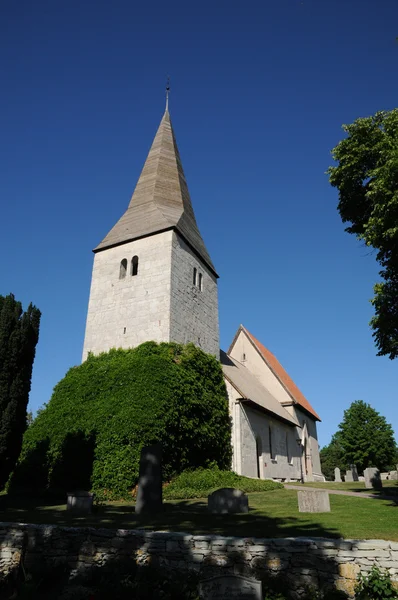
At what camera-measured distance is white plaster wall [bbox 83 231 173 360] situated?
21.0m

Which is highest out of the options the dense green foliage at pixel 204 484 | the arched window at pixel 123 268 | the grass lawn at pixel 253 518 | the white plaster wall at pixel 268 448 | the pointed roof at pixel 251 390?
the arched window at pixel 123 268

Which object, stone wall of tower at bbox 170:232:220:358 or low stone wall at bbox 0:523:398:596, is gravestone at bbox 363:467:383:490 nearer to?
stone wall of tower at bbox 170:232:220:358

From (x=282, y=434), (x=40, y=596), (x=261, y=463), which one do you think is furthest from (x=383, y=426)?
(x=40, y=596)

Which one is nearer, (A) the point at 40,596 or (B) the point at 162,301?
(A) the point at 40,596

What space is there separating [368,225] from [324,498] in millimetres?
8386

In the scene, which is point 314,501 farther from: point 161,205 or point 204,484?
point 161,205

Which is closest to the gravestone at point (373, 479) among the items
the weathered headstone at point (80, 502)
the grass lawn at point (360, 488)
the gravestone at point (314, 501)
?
the grass lawn at point (360, 488)

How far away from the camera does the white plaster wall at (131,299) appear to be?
21.0 meters

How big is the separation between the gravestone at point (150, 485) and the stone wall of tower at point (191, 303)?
904 cm

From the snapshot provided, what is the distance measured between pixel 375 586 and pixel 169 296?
1627cm

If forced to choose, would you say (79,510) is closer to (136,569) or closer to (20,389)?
(20,389)

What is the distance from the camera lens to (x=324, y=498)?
36.4 feet

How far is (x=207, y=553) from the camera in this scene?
7.16m

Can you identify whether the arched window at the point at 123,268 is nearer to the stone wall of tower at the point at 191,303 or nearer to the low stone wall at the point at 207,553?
the stone wall of tower at the point at 191,303
